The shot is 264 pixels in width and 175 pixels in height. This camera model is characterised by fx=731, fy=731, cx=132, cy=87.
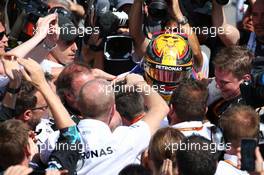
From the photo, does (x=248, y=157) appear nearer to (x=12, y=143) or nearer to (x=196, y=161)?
(x=196, y=161)

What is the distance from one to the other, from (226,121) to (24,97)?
1614mm

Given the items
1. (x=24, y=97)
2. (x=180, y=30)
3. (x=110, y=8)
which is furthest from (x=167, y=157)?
(x=110, y=8)

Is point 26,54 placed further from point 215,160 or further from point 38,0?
point 215,160

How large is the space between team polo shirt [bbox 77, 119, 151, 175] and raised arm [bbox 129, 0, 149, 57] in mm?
2090

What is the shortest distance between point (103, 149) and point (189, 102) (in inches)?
32.7

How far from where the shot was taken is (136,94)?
5555 mm

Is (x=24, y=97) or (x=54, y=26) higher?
(x=54, y=26)

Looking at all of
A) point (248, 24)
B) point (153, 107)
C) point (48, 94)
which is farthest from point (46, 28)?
point (248, 24)

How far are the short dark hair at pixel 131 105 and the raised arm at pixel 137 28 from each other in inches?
55.6

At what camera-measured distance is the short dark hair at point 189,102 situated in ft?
17.5

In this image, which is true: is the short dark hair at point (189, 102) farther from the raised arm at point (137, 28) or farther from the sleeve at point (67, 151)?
the raised arm at point (137, 28)

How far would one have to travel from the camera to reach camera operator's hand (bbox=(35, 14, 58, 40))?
5.59 meters

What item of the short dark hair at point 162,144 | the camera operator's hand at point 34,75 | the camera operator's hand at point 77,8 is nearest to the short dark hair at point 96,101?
the camera operator's hand at point 34,75

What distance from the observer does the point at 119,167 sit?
16.2 feet
